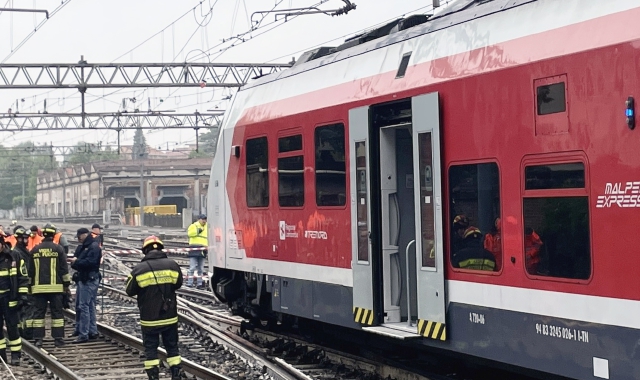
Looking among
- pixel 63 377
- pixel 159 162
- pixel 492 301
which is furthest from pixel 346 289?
pixel 159 162

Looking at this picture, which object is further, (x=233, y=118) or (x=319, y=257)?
(x=233, y=118)

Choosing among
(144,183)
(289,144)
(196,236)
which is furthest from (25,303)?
(144,183)

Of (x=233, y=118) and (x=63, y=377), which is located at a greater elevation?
(x=233, y=118)

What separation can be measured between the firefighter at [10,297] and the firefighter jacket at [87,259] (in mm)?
1413

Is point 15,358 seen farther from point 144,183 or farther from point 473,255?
point 144,183

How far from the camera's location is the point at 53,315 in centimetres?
1553

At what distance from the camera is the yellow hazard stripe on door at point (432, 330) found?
365 inches

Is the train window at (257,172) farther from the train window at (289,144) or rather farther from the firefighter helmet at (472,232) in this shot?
the firefighter helmet at (472,232)

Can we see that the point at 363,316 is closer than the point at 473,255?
No

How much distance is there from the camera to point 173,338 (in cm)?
1144

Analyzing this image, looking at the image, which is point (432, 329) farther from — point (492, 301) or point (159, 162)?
point (159, 162)

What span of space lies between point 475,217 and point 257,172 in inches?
205

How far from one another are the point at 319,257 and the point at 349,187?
1208 mm

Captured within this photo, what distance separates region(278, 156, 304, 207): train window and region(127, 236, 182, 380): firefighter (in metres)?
1.85
